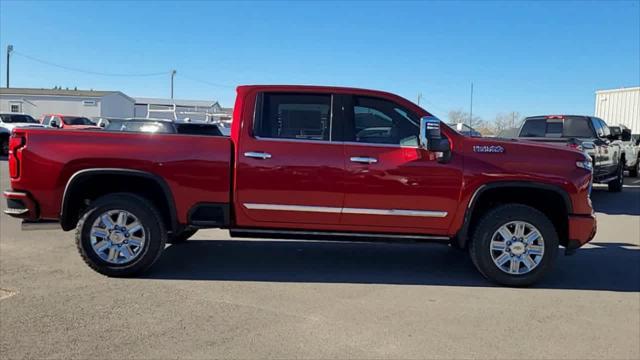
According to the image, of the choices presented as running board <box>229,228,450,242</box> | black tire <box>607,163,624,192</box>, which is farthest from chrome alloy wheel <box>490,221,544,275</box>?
black tire <box>607,163,624,192</box>

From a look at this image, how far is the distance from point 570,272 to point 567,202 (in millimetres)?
1129

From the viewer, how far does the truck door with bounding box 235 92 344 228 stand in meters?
5.38

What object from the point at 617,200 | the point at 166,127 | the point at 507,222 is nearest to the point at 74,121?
the point at 166,127

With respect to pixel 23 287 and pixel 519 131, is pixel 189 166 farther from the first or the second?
pixel 519 131

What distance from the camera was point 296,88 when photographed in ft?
18.7

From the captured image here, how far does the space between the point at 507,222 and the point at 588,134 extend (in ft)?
26.3

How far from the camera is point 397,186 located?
538 cm

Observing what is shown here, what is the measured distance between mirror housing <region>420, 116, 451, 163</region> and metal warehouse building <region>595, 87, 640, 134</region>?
71.5ft

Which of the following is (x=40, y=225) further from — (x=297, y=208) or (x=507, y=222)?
(x=507, y=222)

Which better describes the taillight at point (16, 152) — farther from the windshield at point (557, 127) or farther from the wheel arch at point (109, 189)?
the windshield at point (557, 127)

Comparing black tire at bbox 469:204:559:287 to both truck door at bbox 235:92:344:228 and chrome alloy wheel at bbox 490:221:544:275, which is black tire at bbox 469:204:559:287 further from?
truck door at bbox 235:92:344:228

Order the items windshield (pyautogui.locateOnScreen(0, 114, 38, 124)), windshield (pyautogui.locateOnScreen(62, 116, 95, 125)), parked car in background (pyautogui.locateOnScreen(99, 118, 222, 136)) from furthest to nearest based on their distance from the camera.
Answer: windshield (pyautogui.locateOnScreen(62, 116, 95, 125)), windshield (pyautogui.locateOnScreen(0, 114, 38, 124)), parked car in background (pyautogui.locateOnScreen(99, 118, 222, 136))

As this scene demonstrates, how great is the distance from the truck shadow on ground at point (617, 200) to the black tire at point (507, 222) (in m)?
6.27

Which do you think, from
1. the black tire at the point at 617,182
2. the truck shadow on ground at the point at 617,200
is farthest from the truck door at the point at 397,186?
the black tire at the point at 617,182
